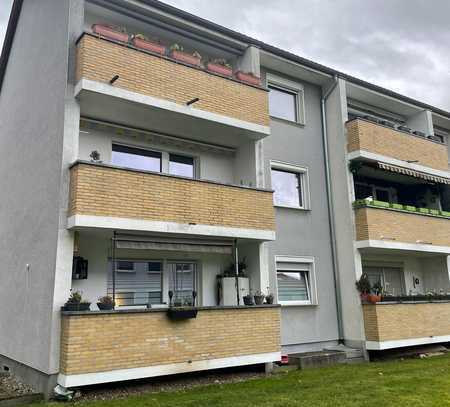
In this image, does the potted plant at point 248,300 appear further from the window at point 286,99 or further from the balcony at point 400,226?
the window at point 286,99

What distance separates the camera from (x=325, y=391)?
1085 centimetres

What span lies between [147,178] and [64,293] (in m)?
3.49

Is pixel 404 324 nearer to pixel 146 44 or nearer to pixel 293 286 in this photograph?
pixel 293 286

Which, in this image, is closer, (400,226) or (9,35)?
(400,226)

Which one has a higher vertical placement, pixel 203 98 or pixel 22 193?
pixel 203 98

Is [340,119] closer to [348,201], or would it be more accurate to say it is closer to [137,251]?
[348,201]

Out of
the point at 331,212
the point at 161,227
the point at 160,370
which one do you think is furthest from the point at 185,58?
the point at 160,370

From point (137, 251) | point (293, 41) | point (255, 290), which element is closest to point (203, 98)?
point (137, 251)

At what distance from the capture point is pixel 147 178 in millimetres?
11945

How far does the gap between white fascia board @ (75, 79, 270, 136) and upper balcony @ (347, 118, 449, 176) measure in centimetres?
452

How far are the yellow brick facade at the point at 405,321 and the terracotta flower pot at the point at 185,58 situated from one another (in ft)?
33.3

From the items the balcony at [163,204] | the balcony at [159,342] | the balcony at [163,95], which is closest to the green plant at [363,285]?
the balcony at [159,342]

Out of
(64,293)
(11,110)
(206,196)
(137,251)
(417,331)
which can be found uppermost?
(11,110)

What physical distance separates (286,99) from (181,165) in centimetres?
597
